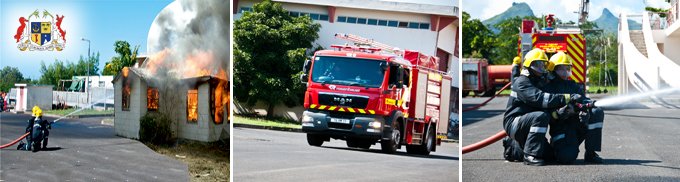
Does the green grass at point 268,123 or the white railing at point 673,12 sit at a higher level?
the white railing at point 673,12

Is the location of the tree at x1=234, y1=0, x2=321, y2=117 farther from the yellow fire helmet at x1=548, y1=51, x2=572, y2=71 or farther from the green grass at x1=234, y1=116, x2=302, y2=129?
the yellow fire helmet at x1=548, y1=51, x2=572, y2=71

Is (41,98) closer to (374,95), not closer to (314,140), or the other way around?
(314,140)

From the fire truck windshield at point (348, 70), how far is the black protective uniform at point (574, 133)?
125 centimetres

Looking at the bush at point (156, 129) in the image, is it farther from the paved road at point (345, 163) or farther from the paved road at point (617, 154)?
the paved road at point (617, 154)

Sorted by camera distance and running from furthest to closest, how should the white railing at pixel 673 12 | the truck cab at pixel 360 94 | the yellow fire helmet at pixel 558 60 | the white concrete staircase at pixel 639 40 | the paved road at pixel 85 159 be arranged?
the paved road at pixel 85 159
the white railing at pixel 673 12
the white concrete staircase at pixel 639 40
the yellow fire helmet at pixel 558 60
the truck cab at pixel 360 94

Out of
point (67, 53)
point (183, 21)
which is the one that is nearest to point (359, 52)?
point (183, 21)

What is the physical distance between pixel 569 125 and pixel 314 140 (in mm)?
1807

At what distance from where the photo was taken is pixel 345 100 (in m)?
5.18

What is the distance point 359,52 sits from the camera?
17.1 ft

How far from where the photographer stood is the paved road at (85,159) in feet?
21.0

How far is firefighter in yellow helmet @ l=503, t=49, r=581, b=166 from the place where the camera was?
5.23 meters

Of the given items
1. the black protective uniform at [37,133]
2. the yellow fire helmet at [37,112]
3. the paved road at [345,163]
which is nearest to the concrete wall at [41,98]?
the yellow fire helmet at [37,112]

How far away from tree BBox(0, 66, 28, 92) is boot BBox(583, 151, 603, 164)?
479cm

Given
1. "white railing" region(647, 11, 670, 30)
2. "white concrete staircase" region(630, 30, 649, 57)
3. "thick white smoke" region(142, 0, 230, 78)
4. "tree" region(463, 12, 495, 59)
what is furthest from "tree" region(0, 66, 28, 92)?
"white railing" region(647, 11, 670, 30)
